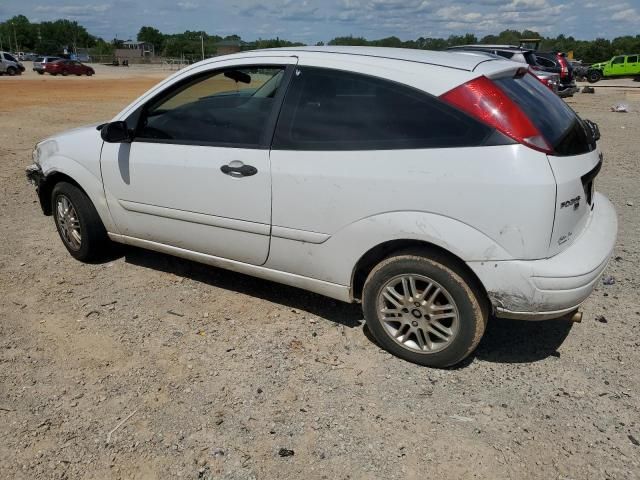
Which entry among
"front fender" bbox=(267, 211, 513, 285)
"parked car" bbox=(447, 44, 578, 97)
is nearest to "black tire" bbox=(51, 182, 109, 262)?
"front fender" bbox=(267, 211, 513, 285)

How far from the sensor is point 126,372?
10.7ft

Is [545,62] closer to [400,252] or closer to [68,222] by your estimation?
[68,222]

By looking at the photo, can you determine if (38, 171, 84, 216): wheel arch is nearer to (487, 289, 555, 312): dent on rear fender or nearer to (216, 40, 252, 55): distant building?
(216, 40, 252, 55): distant building

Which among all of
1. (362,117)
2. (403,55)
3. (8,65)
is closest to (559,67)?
(403,55)

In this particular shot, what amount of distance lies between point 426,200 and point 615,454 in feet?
4.97

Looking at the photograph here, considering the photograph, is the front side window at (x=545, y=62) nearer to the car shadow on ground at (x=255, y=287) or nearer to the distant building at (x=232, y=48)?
the distant building at (x=232, y=48)

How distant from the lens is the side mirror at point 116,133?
3992mm

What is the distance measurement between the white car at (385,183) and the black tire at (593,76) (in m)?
38.5

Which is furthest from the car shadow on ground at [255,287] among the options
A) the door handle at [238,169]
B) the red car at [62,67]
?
the red car at [62,67]

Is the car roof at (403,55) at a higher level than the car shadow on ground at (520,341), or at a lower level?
higher

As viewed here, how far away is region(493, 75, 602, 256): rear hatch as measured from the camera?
2834 millimetres

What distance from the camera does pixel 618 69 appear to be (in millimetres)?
37344

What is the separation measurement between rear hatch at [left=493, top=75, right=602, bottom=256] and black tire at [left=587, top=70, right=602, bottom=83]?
38.8m

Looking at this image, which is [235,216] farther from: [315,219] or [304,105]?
[304,105]
